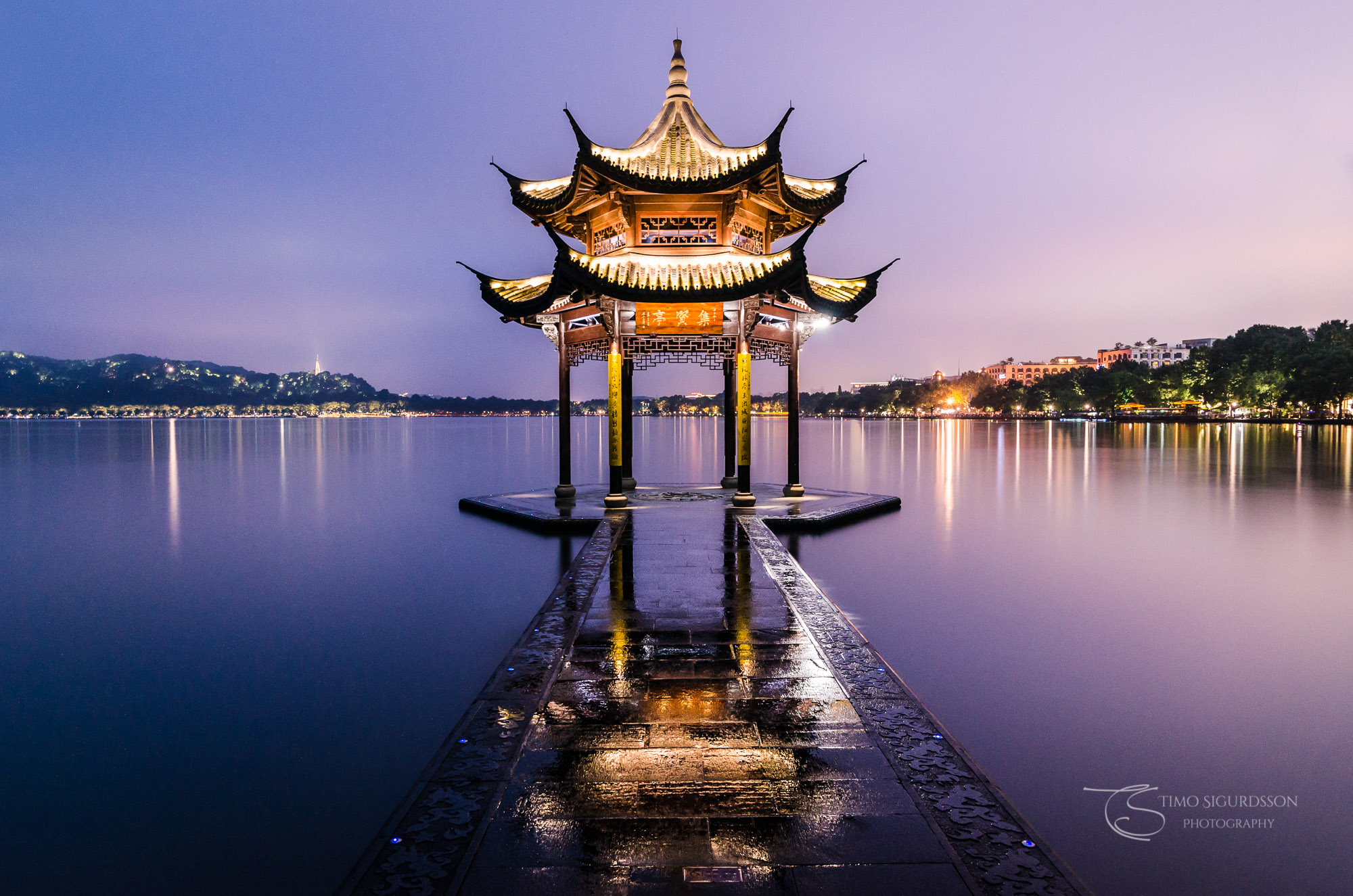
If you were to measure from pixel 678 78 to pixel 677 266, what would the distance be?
5.74 metres

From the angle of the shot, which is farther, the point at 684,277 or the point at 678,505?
the point at 678,505

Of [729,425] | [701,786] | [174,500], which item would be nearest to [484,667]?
[701,786]

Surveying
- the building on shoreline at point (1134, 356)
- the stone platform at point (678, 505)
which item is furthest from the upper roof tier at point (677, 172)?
the building on shoreline at point (1134, 356)

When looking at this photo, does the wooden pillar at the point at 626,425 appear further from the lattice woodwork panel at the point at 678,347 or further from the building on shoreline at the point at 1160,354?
the building on shoreline at the point at 1160,354

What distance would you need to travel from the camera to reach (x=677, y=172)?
15078mm

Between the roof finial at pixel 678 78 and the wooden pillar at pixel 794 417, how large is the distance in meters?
6.50

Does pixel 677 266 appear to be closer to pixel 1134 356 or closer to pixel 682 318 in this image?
pixel 682 318

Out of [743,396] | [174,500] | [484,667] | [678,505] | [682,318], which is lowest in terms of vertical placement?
[484,667]

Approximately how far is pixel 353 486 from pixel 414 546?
53.7ft

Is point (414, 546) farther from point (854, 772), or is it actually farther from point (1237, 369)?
point (1237, 369)

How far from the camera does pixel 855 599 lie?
1072 centimetres

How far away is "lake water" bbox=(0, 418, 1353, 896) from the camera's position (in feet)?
15.7

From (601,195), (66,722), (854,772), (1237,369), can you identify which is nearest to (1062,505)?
(601,195)

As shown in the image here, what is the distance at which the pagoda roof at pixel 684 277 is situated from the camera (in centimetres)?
1411
